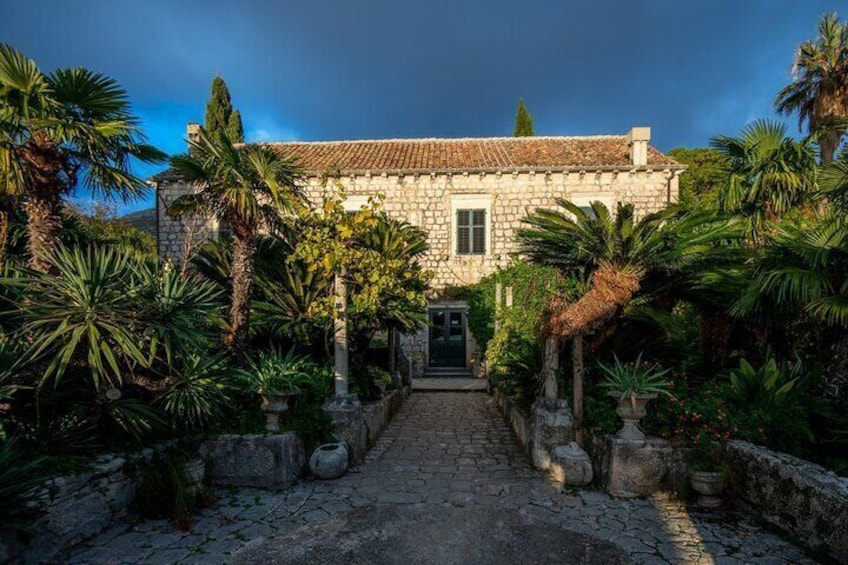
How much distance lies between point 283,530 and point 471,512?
1934 mm

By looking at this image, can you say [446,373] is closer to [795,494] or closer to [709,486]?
[709,486]

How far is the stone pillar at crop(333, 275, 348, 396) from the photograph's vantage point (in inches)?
252

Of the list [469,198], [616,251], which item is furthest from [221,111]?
[616,251]

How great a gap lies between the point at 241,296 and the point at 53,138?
110 inches

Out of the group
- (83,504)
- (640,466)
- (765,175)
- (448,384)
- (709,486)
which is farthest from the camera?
(448,384)

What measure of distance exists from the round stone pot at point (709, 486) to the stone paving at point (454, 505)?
136 mm

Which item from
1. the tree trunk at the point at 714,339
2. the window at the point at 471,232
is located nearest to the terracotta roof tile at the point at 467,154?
the window at the point at 471,232

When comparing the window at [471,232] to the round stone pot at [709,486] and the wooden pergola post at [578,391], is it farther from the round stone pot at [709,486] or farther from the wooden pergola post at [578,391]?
the round stone pot at [709,486]

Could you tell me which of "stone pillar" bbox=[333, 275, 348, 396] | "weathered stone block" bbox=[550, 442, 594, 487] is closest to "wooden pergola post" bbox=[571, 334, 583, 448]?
"weathered stone block" bbox=[550, 442, 594, 487]

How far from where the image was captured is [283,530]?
432 centimetres

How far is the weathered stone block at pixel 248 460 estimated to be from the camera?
17.4ft

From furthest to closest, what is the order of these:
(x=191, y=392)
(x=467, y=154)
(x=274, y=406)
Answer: (x=467, y=154) < (x=274, y=406) < (x=191, y=392)

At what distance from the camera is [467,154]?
17.0 meters

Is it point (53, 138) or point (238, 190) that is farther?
point (238, 190)
